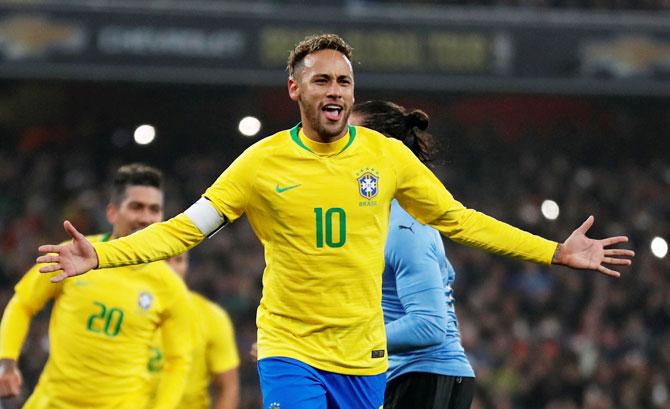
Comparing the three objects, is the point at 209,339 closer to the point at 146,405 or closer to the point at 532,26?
the point at 146,405

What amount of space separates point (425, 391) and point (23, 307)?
231 centimetres

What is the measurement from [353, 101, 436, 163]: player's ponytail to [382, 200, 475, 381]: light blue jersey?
0.97ft

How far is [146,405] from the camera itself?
660cm

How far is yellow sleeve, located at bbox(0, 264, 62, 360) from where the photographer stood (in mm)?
6426

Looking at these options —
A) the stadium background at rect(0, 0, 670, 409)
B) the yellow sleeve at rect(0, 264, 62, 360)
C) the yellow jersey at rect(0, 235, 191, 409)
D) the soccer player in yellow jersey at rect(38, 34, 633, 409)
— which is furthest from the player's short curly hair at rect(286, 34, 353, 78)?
the stadium background at rect(0, 0, 670, 409)

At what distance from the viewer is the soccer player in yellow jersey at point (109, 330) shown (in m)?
6.34

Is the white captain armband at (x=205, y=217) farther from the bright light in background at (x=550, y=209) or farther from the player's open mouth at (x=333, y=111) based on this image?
the bright light in background at (x=550, y=209)

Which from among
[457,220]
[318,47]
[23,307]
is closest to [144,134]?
[23,307]

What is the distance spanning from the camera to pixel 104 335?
6395 mm

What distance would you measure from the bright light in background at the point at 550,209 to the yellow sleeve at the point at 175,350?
44.5ft

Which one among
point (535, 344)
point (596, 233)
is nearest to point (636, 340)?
point (535, 344)

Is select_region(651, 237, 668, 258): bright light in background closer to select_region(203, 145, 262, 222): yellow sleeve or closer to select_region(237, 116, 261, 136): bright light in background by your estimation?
select_region(203, 145, 262, 222): yellow sleeve

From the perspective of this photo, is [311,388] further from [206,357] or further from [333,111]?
[206,357]

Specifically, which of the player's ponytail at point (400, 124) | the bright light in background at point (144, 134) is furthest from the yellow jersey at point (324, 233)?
the bright light in background at point (144, 134)
